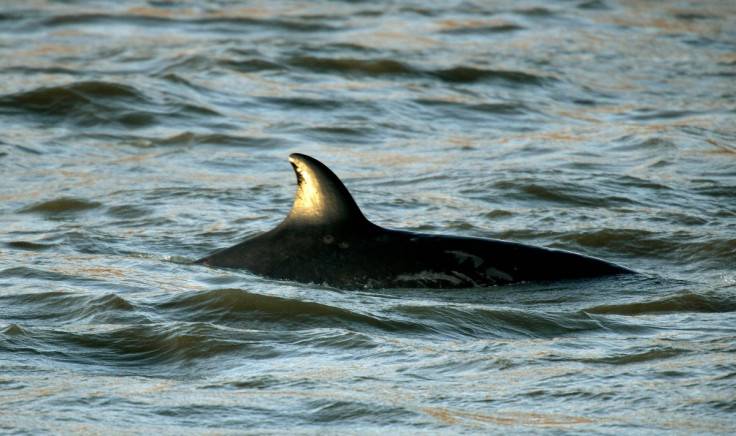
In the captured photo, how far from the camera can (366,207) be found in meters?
9.43

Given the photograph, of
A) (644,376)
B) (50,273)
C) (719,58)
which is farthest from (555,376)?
(719,58)

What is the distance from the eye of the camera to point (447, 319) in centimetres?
601

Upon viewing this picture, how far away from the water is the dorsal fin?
397 millimetres

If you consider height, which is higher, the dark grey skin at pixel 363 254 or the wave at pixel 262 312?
the dark grey skin at pixel 363 254

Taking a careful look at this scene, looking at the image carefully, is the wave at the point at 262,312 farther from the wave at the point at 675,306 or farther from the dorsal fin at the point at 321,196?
the wave at the point at 675,306

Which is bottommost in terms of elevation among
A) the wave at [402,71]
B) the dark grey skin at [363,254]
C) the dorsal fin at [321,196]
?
the dark grey skin at [363,254]

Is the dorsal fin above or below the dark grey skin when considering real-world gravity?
above

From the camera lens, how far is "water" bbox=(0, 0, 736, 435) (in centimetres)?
482

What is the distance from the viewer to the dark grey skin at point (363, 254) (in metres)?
6.58

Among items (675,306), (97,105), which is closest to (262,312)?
(675,306)

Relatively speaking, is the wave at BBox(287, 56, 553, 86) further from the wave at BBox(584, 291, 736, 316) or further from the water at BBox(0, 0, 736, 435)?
the wave at BBox(584, 291, 736, 316)

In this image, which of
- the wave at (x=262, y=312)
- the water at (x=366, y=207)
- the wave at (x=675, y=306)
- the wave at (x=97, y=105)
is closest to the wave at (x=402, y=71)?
the water at (x=366, y=207)

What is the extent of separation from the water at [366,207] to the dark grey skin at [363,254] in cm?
14

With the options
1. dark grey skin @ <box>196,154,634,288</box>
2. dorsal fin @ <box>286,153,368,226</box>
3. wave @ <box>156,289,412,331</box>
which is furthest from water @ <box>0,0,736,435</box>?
dorsal fin @ <box>286,153,368,226</box>
